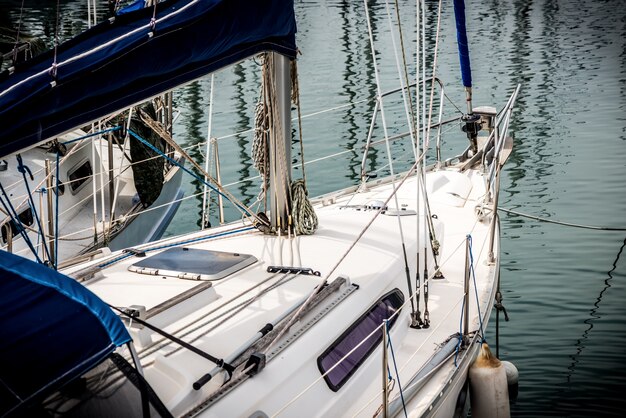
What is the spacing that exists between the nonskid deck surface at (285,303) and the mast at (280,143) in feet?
0.82

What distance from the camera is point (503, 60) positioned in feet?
87.1

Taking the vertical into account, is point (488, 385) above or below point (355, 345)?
below

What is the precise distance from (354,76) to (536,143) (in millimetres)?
9296

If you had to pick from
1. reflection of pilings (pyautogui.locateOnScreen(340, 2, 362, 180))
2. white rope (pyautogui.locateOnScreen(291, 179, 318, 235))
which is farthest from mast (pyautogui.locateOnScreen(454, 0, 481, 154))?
reflection of pilings (pyautogui.locateOnScreen(340, 2, 362, 180))

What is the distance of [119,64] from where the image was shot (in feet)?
14.7

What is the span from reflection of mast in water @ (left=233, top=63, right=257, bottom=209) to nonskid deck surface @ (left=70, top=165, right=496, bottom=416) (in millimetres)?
7737

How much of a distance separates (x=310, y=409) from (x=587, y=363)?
4.90m

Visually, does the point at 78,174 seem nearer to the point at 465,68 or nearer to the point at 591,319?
the point at 465,68

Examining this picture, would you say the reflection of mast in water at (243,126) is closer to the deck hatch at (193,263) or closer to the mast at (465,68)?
the mast at (465,68)

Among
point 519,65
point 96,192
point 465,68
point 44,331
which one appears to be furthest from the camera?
point 519,65

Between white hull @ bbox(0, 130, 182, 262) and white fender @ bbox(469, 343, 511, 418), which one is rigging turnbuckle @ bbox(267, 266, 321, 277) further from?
white hull @ bbox(0, 130, 182, 262)

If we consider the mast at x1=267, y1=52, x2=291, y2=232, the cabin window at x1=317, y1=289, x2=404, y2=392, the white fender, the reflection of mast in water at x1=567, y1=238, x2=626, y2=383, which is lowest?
the reflection of mast in water at x1=567, y1=238, x2=626, y2=383

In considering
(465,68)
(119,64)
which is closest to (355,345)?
(119,64)

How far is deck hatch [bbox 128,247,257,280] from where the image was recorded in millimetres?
5898
